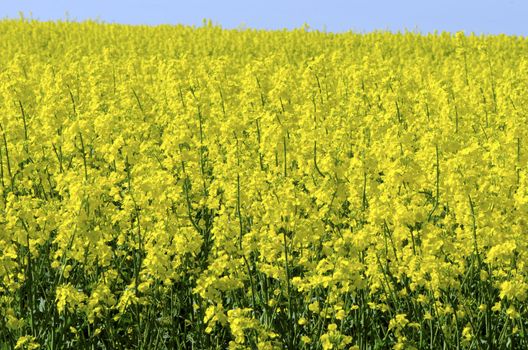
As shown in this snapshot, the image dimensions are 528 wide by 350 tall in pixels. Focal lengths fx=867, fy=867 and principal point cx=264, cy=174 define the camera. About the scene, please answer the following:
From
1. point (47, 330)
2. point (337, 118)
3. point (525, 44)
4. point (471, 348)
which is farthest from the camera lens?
point (525, 44)

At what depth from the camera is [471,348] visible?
Answer: 5.32 metres

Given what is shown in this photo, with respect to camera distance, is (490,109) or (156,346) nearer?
(156,346)

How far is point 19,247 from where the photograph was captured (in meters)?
5.84

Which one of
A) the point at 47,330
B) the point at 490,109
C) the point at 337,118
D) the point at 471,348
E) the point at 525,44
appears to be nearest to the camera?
the point at 471,348

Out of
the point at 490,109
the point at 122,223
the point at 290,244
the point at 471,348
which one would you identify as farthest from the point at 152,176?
the point at 490,109

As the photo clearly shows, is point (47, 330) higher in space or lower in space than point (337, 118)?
lower

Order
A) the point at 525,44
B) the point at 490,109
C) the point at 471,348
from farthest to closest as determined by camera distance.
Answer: the point at 525,44, the point at 490,109, the point at 471,348

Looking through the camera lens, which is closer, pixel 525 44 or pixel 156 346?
pixel 156 346

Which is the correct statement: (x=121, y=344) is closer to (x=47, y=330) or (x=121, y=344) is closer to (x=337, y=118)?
(x=47, y=330)

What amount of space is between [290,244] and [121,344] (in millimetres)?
1338

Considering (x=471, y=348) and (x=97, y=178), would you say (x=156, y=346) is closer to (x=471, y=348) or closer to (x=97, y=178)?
(x=97, y=178)

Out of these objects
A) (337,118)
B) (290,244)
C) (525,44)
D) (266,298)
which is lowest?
(266,298)

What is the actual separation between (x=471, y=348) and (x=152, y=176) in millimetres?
2258

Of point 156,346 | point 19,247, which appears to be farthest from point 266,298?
point 19,247
